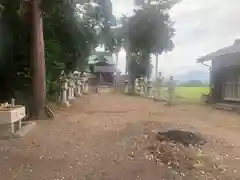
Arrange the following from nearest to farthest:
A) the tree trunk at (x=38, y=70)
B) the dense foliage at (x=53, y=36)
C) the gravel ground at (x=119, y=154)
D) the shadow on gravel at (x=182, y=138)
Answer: the gravel ground at (x=119, y=154) → the shadow on gravel at (x=182, y=138) → the tree trunk at (x=38, y=70) → the dense foliage at (x=53, y=36)

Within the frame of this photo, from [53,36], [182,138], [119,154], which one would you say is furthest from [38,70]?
[119,154]

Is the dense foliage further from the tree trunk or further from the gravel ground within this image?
the gravel ground

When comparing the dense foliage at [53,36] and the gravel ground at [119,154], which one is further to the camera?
the dense foliage at [53,36]

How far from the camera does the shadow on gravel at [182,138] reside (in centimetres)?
816

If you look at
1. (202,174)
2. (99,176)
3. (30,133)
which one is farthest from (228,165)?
(30,133)

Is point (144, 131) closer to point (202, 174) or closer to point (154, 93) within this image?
point (202, 174)

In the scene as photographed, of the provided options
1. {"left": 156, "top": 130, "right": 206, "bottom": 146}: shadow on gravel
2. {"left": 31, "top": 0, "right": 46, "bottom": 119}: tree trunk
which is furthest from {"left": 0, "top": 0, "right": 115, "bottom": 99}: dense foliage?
{"left": 156, "top": 130, "right": 206, "bottom": 146}: shadow on gravel

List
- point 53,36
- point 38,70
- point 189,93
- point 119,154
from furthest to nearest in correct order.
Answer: point 189,93 < point 53,36 < point 38,70 < point 119,154

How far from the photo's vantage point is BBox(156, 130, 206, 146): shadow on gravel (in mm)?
8156

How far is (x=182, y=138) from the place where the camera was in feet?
27.4

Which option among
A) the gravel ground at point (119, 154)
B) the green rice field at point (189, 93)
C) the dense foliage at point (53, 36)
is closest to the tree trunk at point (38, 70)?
the dense foliage at point (53, 36)

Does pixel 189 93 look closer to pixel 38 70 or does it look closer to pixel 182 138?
pixel 38 70

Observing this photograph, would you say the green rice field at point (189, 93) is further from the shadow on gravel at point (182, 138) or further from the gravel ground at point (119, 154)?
the shadow on gravel at point (182, 138)

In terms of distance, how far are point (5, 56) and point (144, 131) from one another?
6.59 metres
